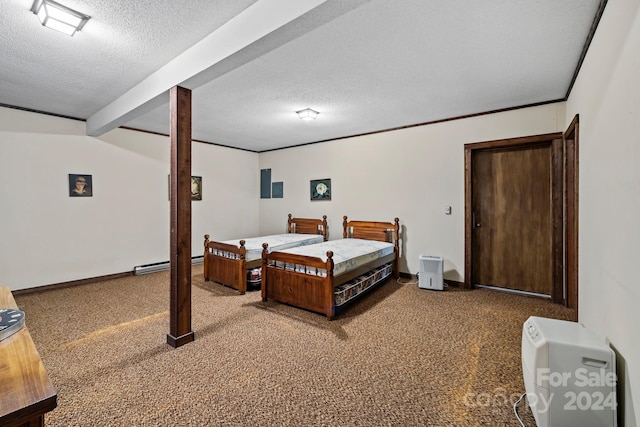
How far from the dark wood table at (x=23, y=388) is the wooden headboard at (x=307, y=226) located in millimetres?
4882

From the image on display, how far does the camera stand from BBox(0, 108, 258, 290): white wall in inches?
159

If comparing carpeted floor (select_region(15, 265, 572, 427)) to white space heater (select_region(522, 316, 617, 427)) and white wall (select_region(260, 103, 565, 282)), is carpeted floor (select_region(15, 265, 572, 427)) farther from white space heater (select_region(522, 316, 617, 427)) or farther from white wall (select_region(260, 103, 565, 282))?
white wall (select_region(260, 103, 565, 282))

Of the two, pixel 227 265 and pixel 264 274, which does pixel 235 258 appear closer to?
pixel 227 265

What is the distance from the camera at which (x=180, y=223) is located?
2645mm

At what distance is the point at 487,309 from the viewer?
11.7 ft

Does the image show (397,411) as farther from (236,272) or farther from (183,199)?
(236,272)

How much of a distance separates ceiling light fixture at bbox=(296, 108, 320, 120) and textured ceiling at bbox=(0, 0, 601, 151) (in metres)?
0.13

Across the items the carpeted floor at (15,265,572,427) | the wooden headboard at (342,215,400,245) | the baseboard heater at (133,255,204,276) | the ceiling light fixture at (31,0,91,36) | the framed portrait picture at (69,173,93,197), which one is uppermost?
the ceiling light fixture at (31,0,91,36)

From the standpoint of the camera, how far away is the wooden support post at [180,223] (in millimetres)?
2643

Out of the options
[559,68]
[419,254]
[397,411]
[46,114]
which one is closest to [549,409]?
[397,411]

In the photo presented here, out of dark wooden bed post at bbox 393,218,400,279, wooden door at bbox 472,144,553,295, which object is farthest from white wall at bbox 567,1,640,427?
dark wooden bed post at bbox 393,218,400,279

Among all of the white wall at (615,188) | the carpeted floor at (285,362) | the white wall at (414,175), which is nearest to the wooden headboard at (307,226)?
the white wall at (414,175)

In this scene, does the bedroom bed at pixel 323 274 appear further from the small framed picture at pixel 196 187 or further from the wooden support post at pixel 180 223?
the small framed picture at pixel 196 187

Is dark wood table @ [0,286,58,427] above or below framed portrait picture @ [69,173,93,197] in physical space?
below
